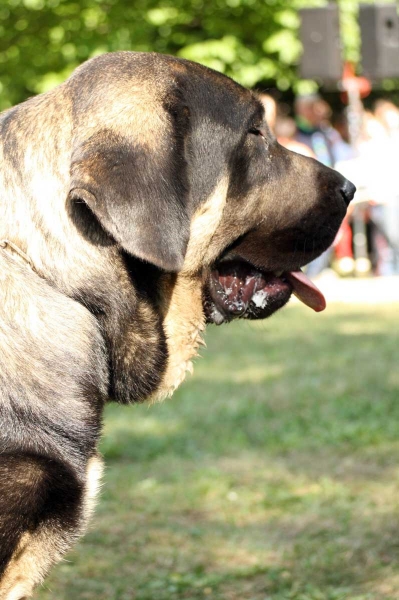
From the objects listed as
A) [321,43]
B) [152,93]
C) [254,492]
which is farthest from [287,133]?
[152,93]

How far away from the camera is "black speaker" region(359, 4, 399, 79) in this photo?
16.6 metres

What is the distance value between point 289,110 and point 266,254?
70.7ft

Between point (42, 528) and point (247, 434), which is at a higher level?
point (42, 528)

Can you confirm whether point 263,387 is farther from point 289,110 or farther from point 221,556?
point 289,110

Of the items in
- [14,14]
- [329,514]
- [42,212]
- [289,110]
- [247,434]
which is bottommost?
[289,110]

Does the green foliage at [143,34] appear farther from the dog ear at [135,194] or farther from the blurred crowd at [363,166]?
the dog ear at [135,194]

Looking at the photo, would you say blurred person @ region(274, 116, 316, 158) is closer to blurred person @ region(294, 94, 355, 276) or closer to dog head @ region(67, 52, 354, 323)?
blurred person @ region(294, 94, 355, 276)

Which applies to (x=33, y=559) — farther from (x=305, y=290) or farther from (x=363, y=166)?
(x=363, y=166)

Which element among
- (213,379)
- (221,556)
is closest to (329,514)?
(221,556)

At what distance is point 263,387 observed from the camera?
817 centimetres

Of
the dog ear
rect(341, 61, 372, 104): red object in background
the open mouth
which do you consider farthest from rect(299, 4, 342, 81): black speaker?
the dog ear

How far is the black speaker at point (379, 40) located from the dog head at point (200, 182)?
13.8 meters

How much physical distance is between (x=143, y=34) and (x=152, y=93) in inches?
656

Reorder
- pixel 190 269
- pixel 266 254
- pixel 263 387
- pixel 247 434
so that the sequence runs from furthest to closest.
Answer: pixel 263 387, pixel 247 434, pixel 266 254, pixel 190 269
